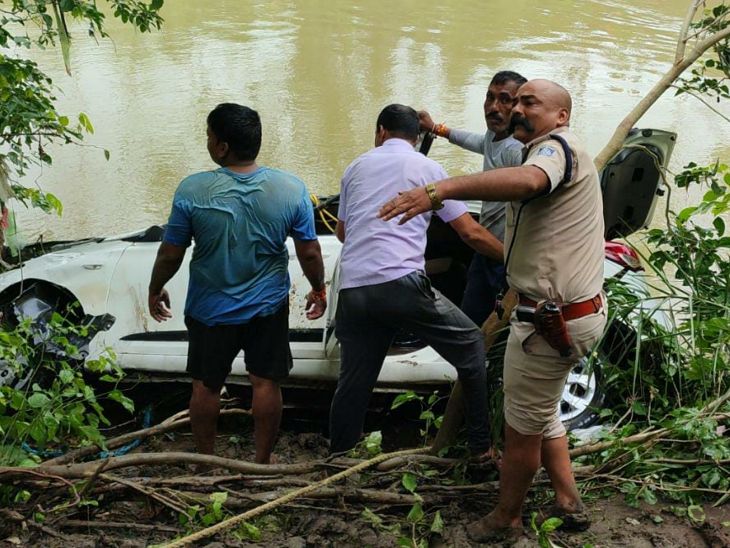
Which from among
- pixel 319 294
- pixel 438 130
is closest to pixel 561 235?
pixel 319 294

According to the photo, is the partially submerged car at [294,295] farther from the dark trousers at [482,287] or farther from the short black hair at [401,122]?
the short black hair at [401,122]

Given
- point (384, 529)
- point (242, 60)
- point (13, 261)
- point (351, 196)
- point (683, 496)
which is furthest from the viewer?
point (242, 60)

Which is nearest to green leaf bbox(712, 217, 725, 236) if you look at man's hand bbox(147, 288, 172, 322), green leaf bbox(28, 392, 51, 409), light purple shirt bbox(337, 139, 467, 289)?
light purple shirt bbox(337, 139, 467, 289)

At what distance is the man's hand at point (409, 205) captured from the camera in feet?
7.00

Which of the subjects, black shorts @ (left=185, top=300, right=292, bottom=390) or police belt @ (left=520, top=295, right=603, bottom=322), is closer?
police belt @ (left=520, top=295, right=603, bottom=322)

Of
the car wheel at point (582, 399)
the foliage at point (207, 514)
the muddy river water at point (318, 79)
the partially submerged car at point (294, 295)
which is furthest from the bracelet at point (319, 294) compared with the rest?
the muddy river water at point (318, 79)

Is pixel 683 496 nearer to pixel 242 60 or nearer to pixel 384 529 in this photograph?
pixel 384 529

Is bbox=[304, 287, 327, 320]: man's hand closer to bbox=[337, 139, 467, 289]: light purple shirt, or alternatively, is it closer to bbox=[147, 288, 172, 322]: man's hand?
bbox=[337, 139, 467, 289]: light purple shirt

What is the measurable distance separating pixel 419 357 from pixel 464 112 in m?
7.88

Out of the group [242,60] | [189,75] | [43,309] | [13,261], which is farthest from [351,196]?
[242,60]

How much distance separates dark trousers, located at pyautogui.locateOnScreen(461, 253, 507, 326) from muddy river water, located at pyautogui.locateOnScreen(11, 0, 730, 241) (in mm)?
4386

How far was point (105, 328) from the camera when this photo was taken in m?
4.07

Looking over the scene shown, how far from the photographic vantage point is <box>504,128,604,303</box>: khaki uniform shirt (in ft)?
7.58

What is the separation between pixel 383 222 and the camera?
299 cm
